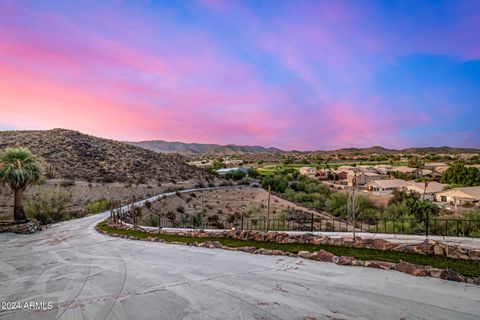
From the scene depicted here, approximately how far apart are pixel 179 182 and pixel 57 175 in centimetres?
1913

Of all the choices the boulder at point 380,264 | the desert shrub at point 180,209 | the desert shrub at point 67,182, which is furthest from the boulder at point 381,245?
the desert shrub at point 67,182

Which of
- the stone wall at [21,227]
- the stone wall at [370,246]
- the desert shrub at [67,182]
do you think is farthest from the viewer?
the desert shrub at [67,182]

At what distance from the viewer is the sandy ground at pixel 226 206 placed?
3638 centimetres

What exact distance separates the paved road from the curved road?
2cm

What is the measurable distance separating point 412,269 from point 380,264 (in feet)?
2.96

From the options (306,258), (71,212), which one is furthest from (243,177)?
(306,258)

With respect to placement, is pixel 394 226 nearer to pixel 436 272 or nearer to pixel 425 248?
pixel 425 248

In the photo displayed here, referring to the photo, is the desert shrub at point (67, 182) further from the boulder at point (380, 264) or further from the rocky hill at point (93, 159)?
the boulder at point (380, 264)

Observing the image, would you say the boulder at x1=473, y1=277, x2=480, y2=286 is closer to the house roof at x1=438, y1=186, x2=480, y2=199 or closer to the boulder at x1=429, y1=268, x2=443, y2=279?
the boulder at x1=429, y1=268, x2=443, y2=279

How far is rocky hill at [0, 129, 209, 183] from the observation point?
48.6 m

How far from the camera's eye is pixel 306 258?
36.6 ft

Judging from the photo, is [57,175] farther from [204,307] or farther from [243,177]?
[204,307]

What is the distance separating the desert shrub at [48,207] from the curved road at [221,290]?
1655cm

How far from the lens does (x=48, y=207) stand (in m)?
30.2
